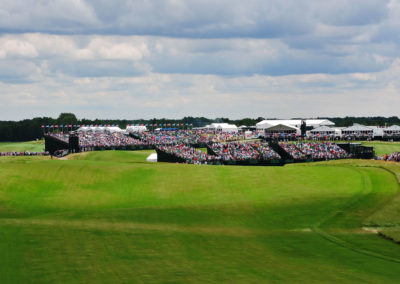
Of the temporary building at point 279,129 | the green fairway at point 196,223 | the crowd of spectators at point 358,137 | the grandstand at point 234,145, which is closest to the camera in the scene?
the green fairway at point 196,223

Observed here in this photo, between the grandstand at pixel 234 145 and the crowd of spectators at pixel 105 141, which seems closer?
the grandstand at pixel 234 145

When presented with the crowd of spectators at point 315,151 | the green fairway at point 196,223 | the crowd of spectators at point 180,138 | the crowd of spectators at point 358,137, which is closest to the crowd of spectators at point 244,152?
the crowd of spectators at point 315,151

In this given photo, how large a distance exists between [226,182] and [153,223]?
64.5 ft

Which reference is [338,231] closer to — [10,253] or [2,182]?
[10,253]

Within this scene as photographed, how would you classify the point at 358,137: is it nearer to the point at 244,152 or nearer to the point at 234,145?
the point at 234,145

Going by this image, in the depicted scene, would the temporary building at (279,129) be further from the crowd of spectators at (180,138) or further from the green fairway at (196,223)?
the green fairway at (196,223)

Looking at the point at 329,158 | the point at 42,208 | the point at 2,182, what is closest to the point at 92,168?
the point at 2,182

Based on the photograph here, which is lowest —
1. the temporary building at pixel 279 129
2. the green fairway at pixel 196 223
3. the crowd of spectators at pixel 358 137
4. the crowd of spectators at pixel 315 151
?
the green fairway at pixel 196 223

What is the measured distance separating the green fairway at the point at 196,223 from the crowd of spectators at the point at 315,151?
22833mm

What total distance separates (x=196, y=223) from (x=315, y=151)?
56687mm

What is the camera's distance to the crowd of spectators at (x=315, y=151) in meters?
84.7

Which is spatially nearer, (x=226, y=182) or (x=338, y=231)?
(x=338, y=231)

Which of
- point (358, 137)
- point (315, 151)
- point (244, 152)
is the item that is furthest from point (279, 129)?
point (244, 152)

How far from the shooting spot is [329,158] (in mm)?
84750
